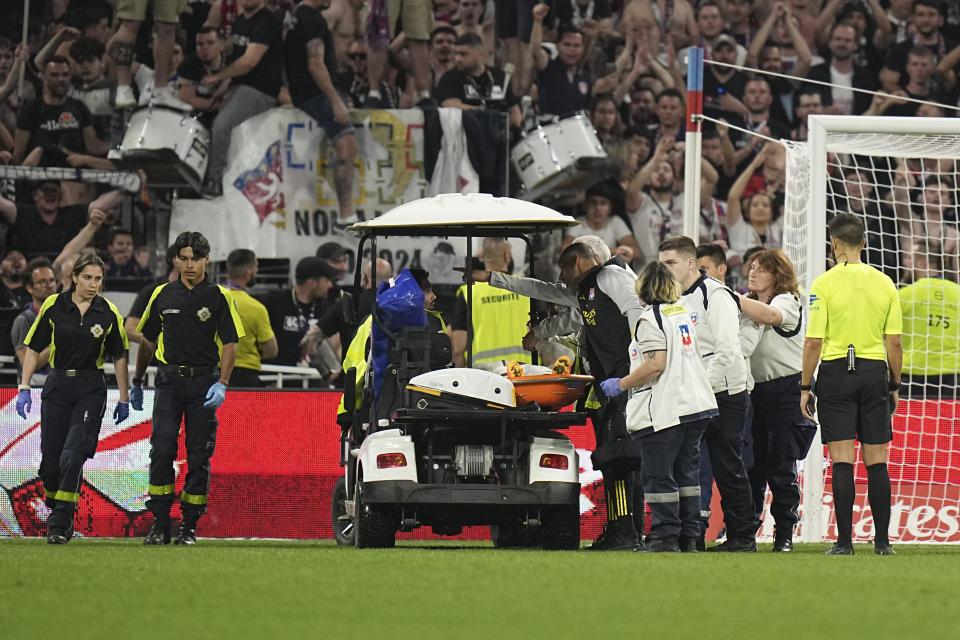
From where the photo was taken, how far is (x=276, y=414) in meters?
11.5

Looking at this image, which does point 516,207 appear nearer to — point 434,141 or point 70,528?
point 70,528

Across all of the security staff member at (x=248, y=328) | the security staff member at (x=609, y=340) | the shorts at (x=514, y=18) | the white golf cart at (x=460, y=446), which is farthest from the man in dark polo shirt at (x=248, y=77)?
the security staff member at (x=609, y=340)

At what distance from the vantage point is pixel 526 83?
1599 centimetres

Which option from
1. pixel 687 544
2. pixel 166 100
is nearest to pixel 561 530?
pixel 687 544

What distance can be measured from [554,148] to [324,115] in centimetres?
227

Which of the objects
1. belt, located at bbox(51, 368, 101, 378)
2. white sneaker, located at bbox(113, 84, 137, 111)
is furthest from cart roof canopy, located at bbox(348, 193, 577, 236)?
white sneaker, located at bbox(113, 84, 137, 111)

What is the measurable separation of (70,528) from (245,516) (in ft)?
5.97

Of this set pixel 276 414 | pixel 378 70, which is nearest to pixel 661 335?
pixel 276 414

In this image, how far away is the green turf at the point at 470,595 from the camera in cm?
479

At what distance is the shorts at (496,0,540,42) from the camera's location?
1611 centimetres

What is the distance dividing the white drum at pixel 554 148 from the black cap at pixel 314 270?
2364 millimetres

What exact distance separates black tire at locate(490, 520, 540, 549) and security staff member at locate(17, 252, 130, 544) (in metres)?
2.59

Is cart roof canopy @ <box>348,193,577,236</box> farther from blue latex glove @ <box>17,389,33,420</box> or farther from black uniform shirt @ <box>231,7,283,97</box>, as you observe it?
black uniform shirt @ <box>231,7,283,97</box>

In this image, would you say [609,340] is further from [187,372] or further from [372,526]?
[187,372]
